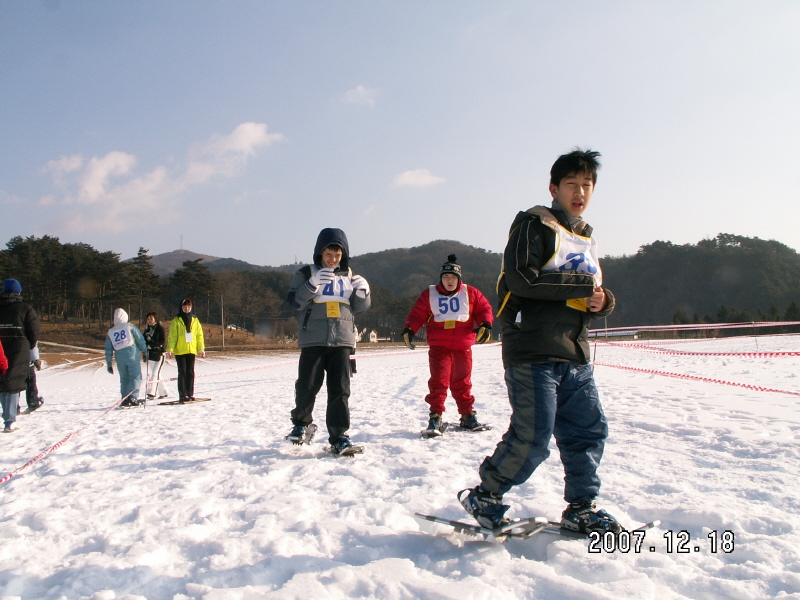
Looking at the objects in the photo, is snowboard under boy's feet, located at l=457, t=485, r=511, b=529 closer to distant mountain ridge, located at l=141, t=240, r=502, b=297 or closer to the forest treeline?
the forest treeline

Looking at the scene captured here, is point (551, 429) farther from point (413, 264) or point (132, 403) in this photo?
point (413, 264)

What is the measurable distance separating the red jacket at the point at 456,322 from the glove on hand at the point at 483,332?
0.05m

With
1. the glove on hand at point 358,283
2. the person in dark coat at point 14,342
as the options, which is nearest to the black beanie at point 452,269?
the glove on hand at point 358,283

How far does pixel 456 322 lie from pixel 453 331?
102 millimetres

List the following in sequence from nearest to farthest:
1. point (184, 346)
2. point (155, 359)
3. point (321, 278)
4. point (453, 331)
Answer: point (321, 278), point (453, 331), point (184, 346), point (155, 359)

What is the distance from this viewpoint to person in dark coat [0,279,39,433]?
643 cm

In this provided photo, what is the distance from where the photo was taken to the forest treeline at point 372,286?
197ft

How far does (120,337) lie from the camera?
29.8ft

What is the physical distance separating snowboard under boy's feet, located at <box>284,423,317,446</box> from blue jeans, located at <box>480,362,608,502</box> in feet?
7.76

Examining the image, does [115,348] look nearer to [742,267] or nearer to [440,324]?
[440,324]

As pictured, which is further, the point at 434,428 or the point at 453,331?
the point at 453,331

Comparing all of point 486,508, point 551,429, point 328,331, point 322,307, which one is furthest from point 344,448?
point 551,429

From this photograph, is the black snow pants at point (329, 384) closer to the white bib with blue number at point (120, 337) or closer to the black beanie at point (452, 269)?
the black beanie at point (452, 269)

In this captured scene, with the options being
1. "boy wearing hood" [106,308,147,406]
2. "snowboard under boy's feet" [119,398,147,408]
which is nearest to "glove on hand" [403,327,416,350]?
"snowboard under boy's feet" [119,398,147,408]
